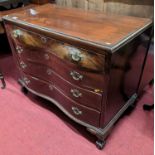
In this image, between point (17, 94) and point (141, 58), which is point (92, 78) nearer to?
point (141, 58)

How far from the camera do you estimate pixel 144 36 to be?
122 centimetres

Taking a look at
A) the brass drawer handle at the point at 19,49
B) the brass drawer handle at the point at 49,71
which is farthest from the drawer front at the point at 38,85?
the brass drawer handle at the point at 19,49

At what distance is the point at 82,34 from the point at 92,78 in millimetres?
263

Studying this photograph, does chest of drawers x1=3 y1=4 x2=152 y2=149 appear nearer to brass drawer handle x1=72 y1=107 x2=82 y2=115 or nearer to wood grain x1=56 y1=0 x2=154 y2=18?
brass drawer handle x1=72 y1=107 x2=82 y2=115

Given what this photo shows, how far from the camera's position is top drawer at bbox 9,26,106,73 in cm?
100

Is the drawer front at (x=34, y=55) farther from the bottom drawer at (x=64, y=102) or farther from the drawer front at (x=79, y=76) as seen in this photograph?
the bottom drawer at (x=64, y=102)

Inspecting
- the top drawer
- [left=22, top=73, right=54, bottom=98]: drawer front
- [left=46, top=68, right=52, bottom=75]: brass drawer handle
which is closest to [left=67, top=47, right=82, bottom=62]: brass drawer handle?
the top drawer

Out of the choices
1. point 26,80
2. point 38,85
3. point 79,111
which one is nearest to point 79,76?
point 79,111

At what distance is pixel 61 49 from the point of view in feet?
3.76

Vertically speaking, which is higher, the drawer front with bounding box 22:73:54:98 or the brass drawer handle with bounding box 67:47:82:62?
the brass drawer handle with bounding box 67:47:82:62

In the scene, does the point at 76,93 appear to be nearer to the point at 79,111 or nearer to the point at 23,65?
the point at 79,111

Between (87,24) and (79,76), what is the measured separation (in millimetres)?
354

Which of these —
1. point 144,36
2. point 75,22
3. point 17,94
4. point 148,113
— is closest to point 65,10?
point 75,22

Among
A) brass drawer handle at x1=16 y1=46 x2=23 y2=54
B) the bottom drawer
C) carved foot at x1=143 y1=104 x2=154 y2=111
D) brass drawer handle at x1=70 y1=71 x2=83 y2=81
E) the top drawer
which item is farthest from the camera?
carved foot at x1=143 y1=104 x2=154 y2=111
